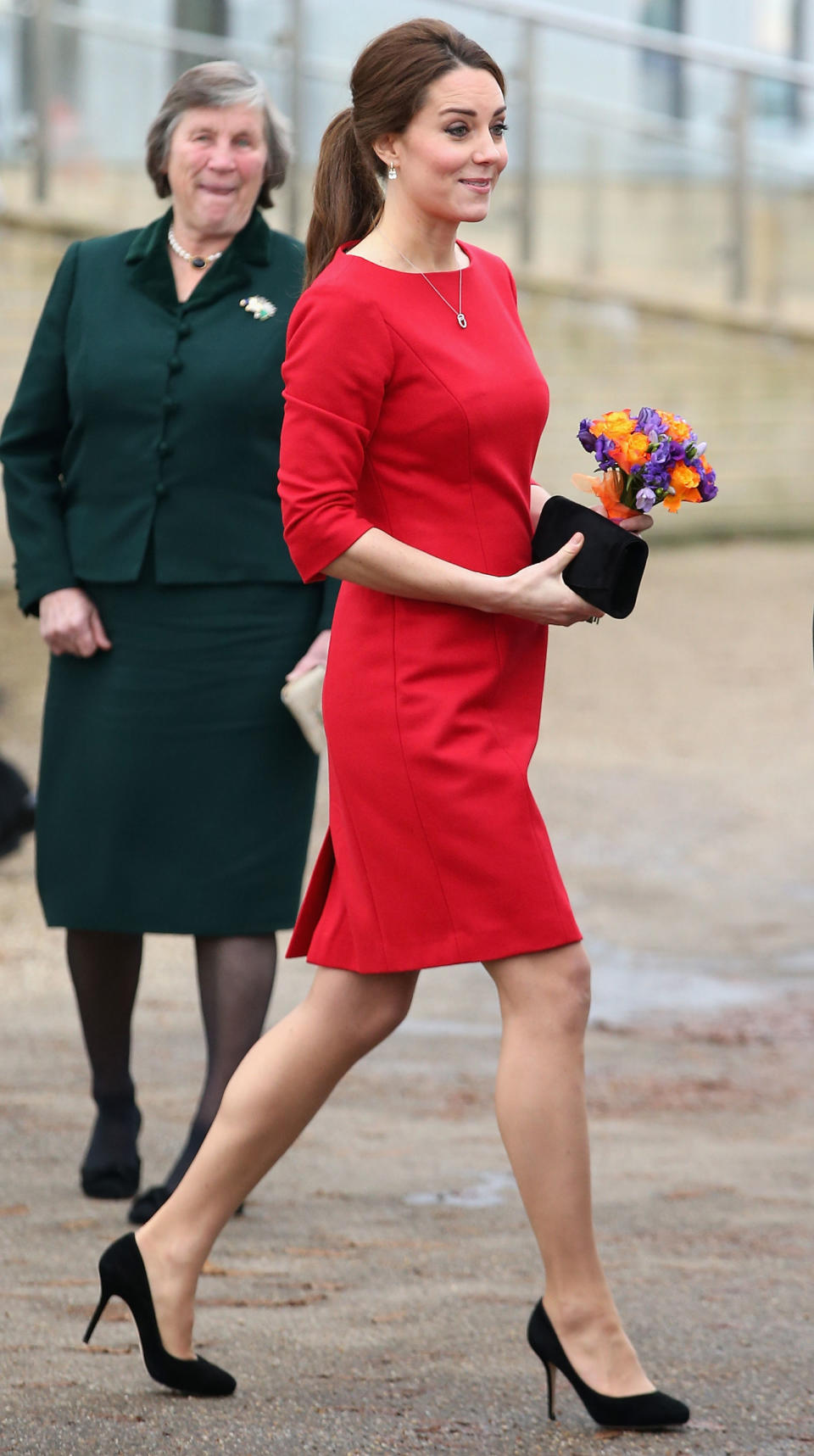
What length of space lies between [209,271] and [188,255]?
7 cm

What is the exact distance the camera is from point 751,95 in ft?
47.9

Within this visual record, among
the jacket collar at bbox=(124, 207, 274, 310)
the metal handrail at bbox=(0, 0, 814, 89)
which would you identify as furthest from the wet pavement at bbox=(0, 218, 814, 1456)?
the metal handrail at bbox=(0, 0, 814, 89)

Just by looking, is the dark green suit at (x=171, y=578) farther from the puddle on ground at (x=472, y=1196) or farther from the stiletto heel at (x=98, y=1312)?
the stiletto heel at (x=98, y=1312)

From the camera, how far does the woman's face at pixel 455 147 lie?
279 cm

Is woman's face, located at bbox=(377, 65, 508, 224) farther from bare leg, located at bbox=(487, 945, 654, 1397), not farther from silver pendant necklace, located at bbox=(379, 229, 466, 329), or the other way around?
bare leg, located at bbox=(487, 945, 654, 1397)

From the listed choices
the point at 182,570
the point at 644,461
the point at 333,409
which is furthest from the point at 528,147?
the point at 333,409

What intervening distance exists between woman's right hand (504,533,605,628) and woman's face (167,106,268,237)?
138cm

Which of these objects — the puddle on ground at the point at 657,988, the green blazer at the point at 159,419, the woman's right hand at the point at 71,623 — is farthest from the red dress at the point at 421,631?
the puddle on ground at the point at 657,988

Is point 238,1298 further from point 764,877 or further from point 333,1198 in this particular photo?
point 764,877

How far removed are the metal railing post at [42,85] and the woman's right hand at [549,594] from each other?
9.79 m

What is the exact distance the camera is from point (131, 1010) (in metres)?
4.09

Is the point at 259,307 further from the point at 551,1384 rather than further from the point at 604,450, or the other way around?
the point at 551,1384

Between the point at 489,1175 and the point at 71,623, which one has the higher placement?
the point at 71,623

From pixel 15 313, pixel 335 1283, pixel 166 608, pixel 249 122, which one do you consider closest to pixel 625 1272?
pixel 335 1283
